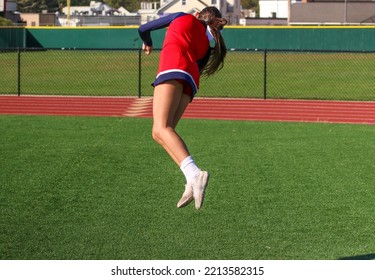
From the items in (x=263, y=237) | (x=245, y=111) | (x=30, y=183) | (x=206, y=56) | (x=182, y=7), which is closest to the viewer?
(x=206, y=56)

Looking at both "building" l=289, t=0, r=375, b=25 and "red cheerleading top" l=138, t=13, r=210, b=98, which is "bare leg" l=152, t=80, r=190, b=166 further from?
"building" l=289, t=0, r=375, b=25

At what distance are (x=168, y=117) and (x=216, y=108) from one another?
46.2 feet

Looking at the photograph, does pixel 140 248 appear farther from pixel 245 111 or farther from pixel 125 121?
pixel 245 111

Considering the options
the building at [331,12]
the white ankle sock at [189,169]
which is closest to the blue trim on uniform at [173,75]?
the white ankle sock at [189,169]

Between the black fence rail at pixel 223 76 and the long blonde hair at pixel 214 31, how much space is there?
1494 cm

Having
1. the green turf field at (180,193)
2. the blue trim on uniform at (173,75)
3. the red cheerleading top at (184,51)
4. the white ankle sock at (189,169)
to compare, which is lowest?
the green turf field at (180,193)

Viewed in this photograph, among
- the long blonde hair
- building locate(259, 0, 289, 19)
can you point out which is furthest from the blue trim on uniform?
building locate(259, 0, 289, 19)

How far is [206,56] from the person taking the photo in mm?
6773

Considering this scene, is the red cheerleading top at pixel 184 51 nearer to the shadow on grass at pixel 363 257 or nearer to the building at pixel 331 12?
the shadow on grass at pixel 363 257

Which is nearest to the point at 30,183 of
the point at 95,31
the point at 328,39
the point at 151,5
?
the point at 328,39

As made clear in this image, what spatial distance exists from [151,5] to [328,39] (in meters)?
79.0

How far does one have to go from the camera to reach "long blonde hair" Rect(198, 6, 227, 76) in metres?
6.81

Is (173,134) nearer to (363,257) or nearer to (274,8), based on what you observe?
(363,257)

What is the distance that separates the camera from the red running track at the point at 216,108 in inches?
733
